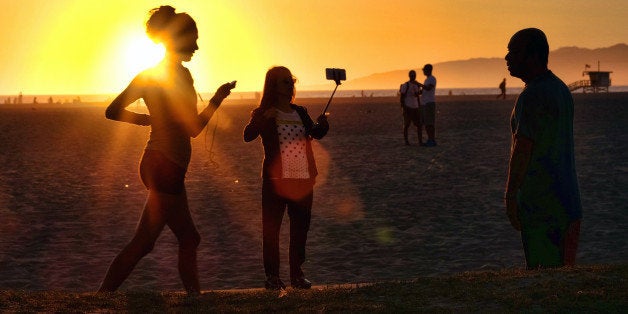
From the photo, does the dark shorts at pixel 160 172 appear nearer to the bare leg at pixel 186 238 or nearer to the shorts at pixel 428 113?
the bare leg at pixel 186 238

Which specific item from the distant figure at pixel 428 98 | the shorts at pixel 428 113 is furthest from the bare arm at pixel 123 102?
the shorts at pixel 428 113

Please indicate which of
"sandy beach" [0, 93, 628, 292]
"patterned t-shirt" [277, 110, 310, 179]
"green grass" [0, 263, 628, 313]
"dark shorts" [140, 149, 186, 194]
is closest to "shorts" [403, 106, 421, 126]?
"sandy beach" [0, 93, 628, 292]

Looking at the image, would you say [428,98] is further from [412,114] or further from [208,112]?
[208,112]

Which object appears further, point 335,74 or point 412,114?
point 412,114

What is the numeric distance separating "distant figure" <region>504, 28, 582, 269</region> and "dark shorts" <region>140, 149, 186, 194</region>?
1961mm

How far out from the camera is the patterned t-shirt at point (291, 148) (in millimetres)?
6270

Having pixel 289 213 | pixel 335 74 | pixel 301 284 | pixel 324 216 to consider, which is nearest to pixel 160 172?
Result: pixel 289 213

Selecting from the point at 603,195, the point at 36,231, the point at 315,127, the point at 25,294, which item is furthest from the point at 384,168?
the point at 25,294

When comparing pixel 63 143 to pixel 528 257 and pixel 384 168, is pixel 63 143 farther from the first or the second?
pixel 528 257

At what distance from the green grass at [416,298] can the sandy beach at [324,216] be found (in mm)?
1605

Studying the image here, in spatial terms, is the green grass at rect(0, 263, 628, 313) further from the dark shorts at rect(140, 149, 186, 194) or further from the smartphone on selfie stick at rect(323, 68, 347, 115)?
the smartphone on selfie stick at rect(323, 68, 347, 115)

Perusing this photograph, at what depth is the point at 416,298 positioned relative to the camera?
17.9 ft

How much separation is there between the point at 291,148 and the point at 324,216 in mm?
4722

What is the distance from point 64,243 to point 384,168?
825 centimetres
